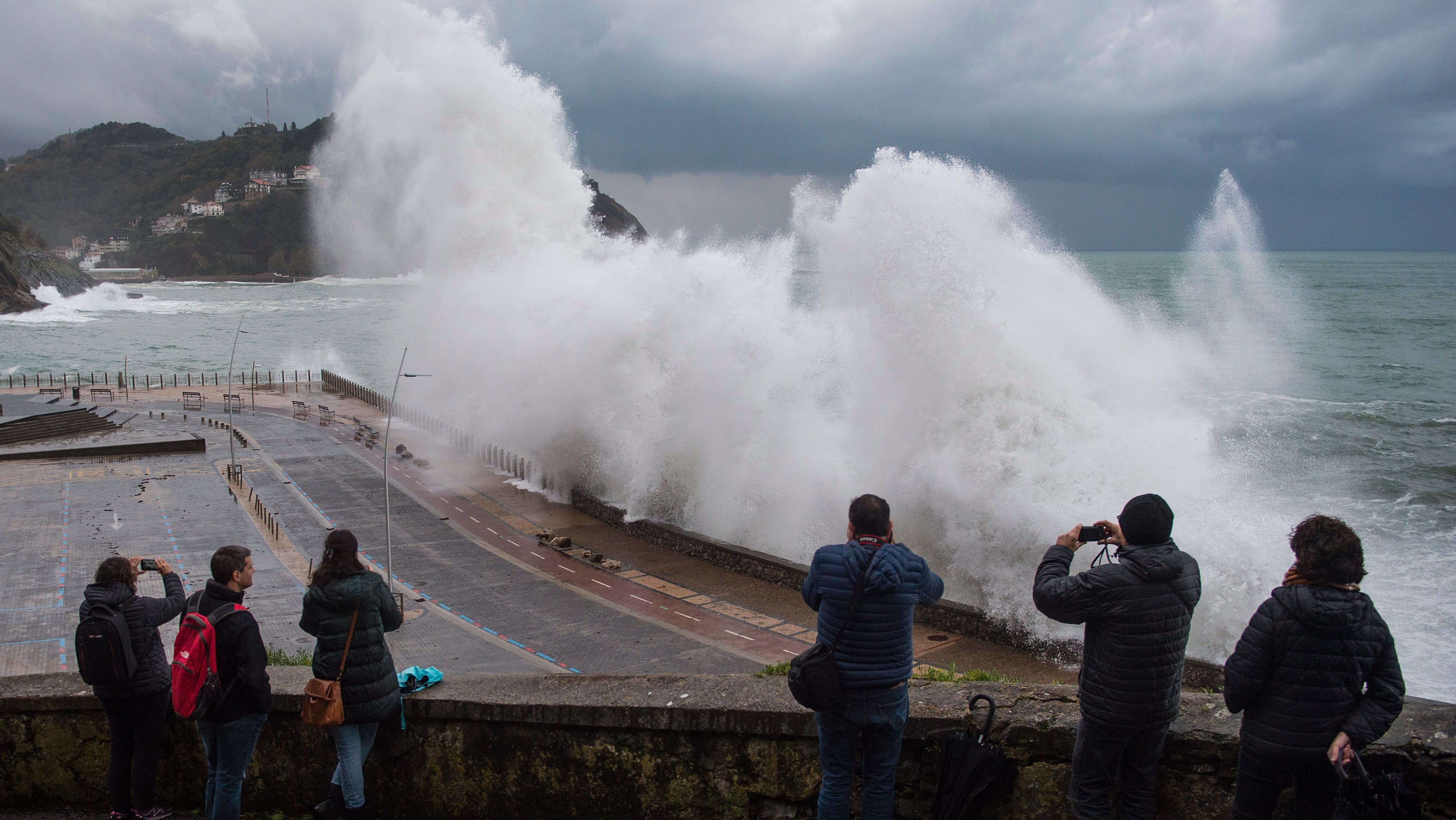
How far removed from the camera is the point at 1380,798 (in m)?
3.42

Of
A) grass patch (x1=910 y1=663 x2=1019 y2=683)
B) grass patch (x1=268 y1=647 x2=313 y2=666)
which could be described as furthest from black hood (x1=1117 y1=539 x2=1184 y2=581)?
grass patch (x1=268 y1=647 x2=313 y2=666)

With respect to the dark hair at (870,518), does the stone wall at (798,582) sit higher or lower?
lower

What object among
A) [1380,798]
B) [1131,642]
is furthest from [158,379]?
[1380,798]

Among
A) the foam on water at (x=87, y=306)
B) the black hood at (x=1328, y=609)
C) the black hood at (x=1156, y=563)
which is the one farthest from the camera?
the foam on water at (x=87, y=306)

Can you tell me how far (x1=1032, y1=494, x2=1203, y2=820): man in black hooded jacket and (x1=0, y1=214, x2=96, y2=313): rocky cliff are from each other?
170172 mm

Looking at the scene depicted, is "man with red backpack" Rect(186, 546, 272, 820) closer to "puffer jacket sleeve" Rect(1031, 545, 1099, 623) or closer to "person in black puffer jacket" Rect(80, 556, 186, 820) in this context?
"person in black puffer jacket" Rect(80, 556, 186, 820)

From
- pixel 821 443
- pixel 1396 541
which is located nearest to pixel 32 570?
pixel 821 443

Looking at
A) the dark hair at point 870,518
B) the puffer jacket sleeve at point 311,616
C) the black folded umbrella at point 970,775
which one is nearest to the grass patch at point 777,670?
the black folded umbrella at point 970,775

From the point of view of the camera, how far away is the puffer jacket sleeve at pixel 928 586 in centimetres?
417

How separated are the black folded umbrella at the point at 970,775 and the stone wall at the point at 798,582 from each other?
12.9m

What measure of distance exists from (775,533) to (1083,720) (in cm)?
2489

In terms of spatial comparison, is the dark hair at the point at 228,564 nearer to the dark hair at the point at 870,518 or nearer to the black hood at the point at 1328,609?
the dark hair at the point at 870,518

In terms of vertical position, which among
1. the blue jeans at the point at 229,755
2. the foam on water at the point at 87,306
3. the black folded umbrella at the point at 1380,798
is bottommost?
the blue jeans at the point at 229,755

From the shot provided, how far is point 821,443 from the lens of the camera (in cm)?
3114
